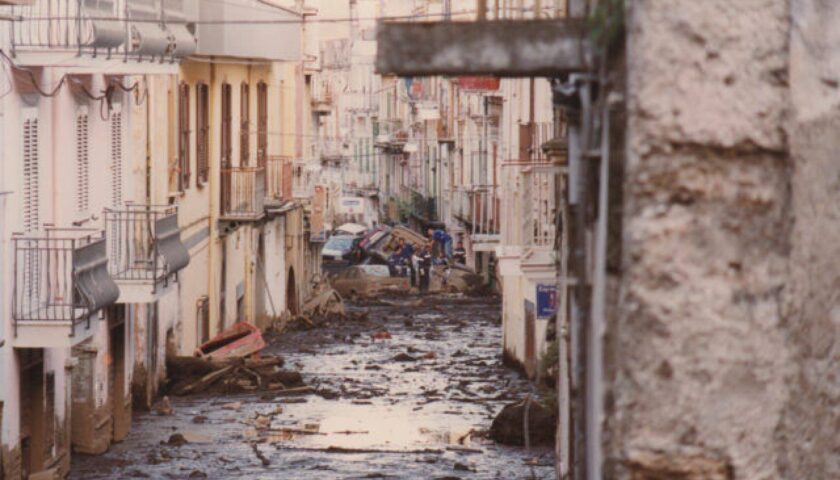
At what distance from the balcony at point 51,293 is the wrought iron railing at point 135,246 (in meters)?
3.25

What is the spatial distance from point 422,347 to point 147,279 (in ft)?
59.1

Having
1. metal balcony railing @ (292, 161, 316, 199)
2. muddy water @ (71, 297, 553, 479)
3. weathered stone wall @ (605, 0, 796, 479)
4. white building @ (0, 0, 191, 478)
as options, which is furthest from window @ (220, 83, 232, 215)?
weathered stone wall @ (605, 0, 796, 479)

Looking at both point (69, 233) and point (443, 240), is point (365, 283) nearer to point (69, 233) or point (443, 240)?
point (443, 240)

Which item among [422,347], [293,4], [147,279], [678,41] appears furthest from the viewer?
[293,4]


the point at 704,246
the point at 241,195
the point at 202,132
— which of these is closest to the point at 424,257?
the point at 241,195

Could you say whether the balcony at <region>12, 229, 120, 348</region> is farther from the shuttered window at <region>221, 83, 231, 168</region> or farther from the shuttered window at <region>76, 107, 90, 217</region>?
the shuttered window at <region>221, 83, 231, 168</region>

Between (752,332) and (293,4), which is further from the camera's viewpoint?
(293,4)

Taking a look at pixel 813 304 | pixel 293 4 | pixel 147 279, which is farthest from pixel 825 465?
pixel 293 4

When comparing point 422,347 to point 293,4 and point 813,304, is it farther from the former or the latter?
point 813,304

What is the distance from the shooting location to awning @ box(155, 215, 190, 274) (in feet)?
90.2

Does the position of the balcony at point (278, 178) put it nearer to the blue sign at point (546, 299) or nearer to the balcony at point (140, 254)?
the blue sign at point (546, 299)

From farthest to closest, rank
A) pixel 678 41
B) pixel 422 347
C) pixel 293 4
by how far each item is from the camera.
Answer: pixel 293 4 → pixel 422 347 → pixel 678 41

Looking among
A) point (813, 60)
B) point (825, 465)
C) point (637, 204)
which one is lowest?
point (825, 465)

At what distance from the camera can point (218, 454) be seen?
2825 cm
